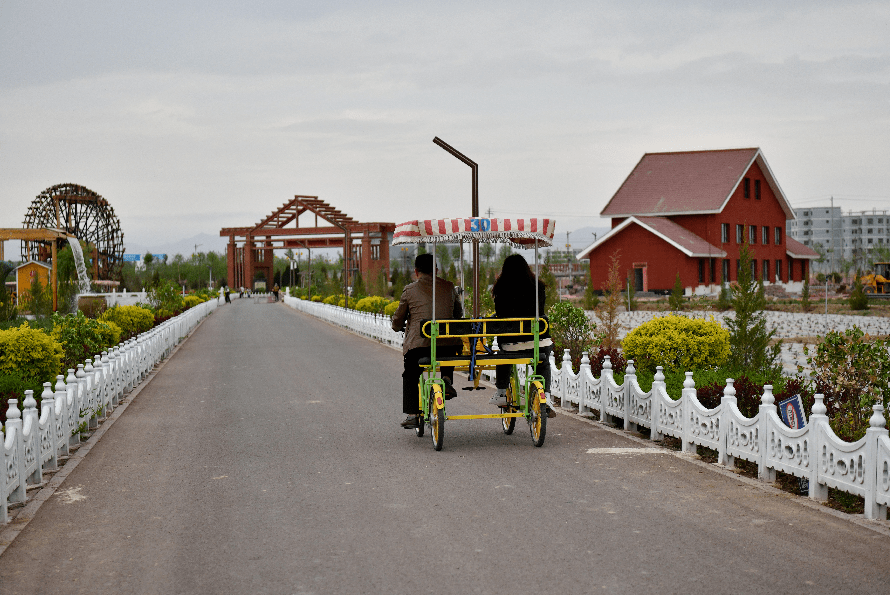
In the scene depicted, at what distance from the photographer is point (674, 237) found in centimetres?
4978

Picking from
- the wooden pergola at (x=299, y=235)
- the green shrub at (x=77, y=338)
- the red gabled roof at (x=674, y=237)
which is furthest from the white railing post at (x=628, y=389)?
the wooden pergola at (x=299, y=235)

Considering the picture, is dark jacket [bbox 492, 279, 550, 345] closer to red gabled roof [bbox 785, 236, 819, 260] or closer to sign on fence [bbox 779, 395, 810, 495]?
sign on fence [bbox 779, 395, 810, 495]

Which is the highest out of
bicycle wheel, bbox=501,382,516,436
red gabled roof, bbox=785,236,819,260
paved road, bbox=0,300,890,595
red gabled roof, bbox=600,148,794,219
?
red gabled roof, bbox=600,148,794,219

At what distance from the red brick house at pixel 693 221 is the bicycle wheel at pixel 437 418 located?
4177 cm

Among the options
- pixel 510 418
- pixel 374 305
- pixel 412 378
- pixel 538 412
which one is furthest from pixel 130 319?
pixel 538 412

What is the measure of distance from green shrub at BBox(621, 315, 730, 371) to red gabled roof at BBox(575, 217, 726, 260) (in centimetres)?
3770

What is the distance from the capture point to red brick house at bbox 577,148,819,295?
50656 millimetres

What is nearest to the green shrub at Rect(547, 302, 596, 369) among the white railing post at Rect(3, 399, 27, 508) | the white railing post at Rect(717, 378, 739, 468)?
the white railing post at Rect(717, 378, 739, 468)

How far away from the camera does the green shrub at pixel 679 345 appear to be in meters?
11.8

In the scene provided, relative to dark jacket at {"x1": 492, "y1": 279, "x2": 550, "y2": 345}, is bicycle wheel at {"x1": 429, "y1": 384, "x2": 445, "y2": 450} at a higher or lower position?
lower

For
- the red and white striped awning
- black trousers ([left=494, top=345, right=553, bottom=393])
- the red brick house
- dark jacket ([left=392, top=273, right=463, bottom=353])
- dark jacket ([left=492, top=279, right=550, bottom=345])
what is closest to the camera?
the red and white striped awning

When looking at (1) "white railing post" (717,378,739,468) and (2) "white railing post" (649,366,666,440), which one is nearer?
(1) "white railing post" (717,378,739,468)

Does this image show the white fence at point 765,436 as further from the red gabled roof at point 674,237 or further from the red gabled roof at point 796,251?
the red gabled roof at point 796,251

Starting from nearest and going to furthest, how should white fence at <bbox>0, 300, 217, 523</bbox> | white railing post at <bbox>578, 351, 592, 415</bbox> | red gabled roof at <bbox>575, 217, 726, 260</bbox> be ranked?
white fence at <bbox>0, 300, 217, 523</bbox>
white railing post at <bbox>578, 351, 592, 415</bbox>
red gabled roof at <bbox>575, 217, 726, 260</bbox>
